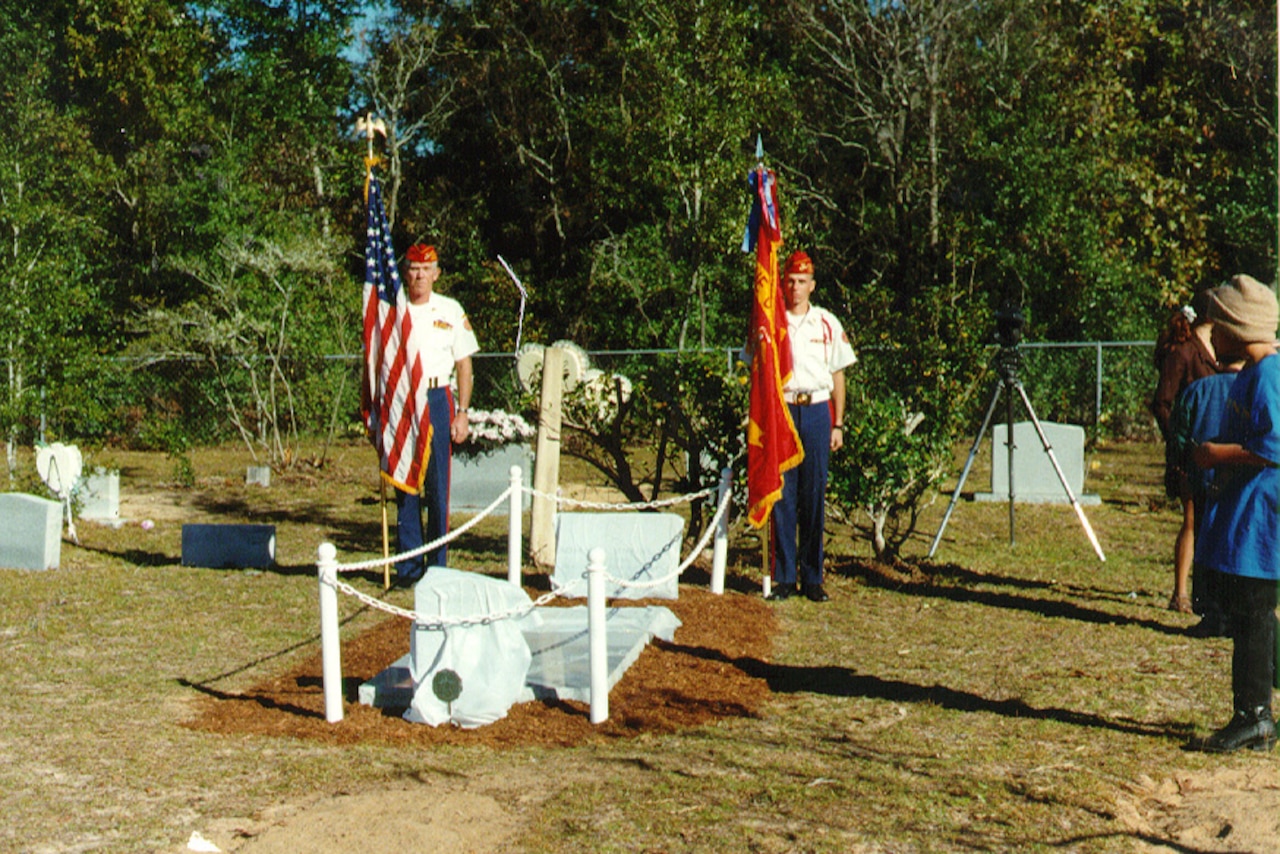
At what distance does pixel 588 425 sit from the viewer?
1026 cm

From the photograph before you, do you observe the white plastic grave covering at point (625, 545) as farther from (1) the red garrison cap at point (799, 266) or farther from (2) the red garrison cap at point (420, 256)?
(2) the red garrison cap at point (420, 256)

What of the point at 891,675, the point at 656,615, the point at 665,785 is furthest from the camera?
the point at 656,615

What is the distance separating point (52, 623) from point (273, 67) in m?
23.7

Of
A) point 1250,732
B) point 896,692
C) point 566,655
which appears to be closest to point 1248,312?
point 1250,732

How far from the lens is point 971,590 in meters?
9.57

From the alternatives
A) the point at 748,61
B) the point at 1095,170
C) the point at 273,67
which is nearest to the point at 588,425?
the point at 1095,170

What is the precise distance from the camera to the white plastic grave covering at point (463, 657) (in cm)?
619

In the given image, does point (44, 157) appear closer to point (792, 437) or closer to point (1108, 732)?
point (792, 437)

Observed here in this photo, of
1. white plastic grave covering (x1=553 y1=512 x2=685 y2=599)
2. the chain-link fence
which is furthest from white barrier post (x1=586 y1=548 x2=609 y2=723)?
the chain-link fence

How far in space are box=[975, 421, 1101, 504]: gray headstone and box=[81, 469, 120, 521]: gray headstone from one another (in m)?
9.02

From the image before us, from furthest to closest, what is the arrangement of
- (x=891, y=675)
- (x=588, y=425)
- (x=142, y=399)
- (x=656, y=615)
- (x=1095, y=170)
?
(x=142, y=399) → (x=1095, y=170) → (x=588, y=425) → (x=656, y=615) → (x=891, y=675)

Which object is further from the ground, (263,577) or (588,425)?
(588,425)

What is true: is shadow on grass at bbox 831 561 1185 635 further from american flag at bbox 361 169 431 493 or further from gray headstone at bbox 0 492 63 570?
gray headstone at bbox 0 492 63 570

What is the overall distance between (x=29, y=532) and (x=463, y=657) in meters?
5.90
